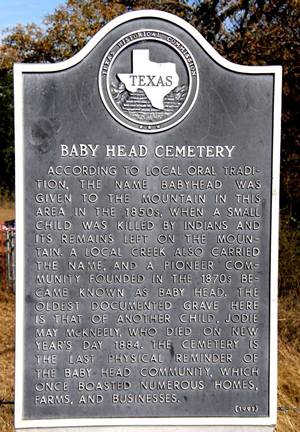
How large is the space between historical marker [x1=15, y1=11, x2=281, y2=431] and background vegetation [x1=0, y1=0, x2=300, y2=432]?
1.88 m

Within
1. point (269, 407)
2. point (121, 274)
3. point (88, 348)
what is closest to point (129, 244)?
point (121, 274)

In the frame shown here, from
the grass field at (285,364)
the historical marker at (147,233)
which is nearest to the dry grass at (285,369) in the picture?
the grass field at (285,364)

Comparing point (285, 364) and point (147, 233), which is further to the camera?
point (285, 364)

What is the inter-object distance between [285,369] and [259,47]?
19.8 ft

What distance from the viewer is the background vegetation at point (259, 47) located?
7.60 meters

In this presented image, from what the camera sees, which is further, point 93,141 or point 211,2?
point 211,2

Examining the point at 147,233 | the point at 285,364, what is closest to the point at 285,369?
the point at 285,364

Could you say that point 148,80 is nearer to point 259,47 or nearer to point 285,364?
point 285,364

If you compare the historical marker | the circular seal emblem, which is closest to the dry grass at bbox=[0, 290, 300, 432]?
the historical marker

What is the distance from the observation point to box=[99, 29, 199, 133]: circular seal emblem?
382 cm

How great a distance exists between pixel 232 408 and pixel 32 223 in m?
1.82

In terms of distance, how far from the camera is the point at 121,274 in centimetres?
393

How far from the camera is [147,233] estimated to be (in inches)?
154

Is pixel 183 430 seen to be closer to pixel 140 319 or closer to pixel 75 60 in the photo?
pixel 140 319
